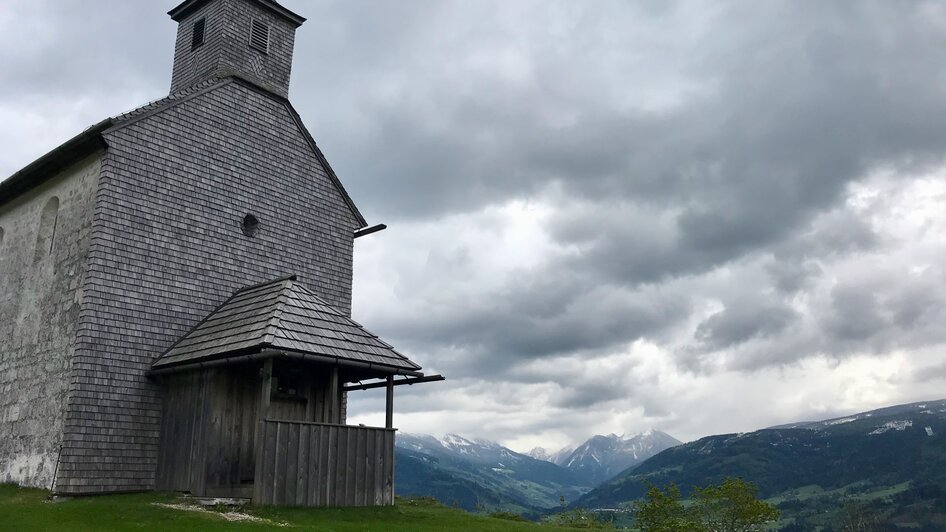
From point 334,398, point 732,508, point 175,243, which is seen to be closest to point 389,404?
point 334,398

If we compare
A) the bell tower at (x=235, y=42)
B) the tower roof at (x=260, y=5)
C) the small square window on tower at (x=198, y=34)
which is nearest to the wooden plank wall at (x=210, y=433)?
the bell tower at (x=235, y=42)

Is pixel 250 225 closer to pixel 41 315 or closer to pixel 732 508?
pixel 41 315

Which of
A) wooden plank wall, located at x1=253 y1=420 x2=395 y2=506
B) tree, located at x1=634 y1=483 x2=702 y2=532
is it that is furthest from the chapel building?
tree, located at x1=634 y1=483 x2=702 y2=532

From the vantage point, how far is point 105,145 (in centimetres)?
1966

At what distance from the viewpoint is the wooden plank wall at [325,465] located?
16.1 m

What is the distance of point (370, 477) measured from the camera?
17812 millimetres

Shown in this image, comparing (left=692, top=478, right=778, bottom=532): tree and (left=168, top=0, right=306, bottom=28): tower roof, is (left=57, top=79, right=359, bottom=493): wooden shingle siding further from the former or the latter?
(left=692, top=478, right=778, bottom=532): tree

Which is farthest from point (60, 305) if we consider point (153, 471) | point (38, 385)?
point (153, 471)

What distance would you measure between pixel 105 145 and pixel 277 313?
703 cm

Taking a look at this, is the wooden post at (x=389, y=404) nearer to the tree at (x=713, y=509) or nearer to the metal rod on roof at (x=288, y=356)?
the metal rod on roof at (x=288, y=356)

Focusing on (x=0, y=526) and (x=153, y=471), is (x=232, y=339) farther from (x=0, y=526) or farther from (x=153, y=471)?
(x=0, y=526)

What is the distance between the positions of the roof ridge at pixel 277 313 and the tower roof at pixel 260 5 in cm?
1123

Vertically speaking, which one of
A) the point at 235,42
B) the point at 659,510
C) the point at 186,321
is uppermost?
the point at 235,42

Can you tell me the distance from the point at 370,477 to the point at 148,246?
8.92m
